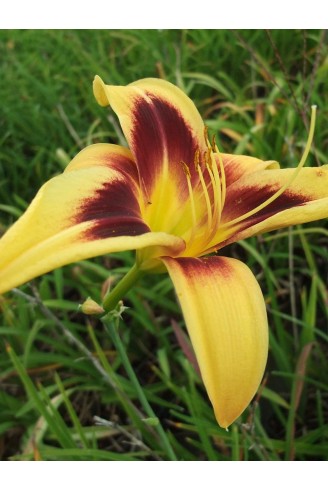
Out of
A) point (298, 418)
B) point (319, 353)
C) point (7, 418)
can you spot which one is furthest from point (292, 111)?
point (7, 418)

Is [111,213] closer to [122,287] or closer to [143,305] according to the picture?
[122,287]

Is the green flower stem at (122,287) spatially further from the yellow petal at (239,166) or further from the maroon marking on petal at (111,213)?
the yellow petal at (239,166)

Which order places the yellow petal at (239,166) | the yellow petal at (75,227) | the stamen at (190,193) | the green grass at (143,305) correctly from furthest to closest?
the green grass at (143,305) → the yellow petal at (239,166) → the stamen at (190,193) → the yellow petal at (75,227)

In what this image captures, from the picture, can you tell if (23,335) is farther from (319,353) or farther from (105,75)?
(105,75)

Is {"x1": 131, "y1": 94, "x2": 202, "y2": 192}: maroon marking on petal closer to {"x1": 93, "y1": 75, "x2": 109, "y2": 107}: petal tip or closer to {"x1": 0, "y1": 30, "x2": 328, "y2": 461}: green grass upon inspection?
{"x1": 93, "y1": 75, "x2": 109, "y2": 107}: petal tip

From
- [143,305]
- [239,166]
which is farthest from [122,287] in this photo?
[143,305]

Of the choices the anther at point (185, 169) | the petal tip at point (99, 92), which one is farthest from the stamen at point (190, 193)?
the petal tip at point (99, 92)
